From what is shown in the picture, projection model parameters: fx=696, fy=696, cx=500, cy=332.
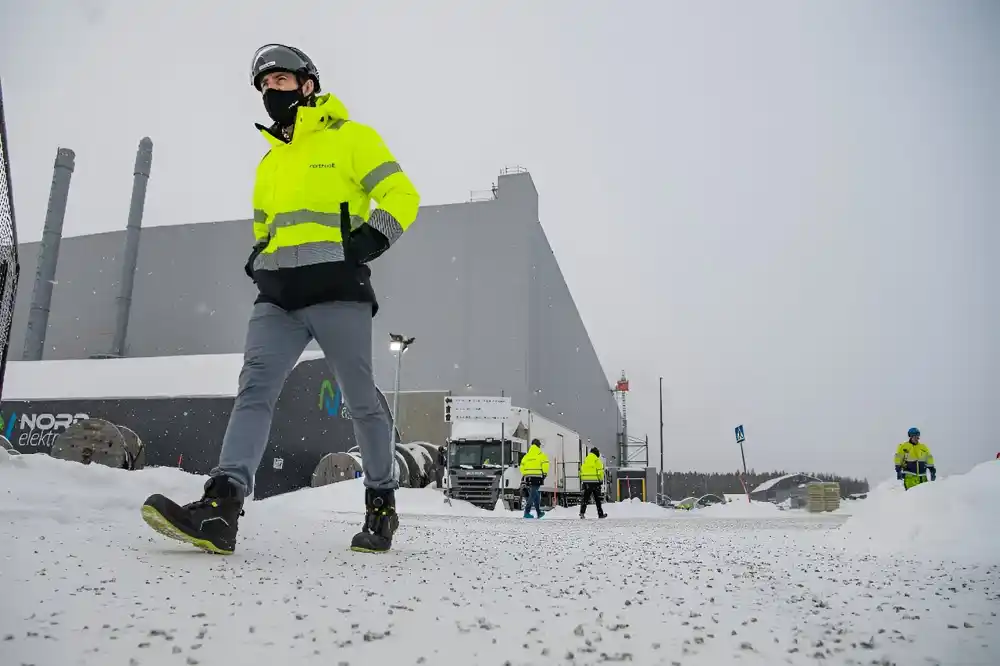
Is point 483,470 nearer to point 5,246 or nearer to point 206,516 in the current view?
point 5,246

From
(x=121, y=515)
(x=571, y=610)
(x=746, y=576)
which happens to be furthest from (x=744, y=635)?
(x=121, y=515)

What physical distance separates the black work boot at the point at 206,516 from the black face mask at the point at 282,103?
1654mm

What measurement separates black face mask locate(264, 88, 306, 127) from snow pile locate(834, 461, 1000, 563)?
388 cm

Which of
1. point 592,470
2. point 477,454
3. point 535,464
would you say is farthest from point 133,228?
point 592,470

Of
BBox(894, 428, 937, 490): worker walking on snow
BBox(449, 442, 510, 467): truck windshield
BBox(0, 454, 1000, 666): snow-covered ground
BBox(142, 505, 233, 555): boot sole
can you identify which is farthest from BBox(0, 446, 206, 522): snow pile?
BBox(449, 442, 510, 467): truck windshield

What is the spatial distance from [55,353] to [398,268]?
2121cm

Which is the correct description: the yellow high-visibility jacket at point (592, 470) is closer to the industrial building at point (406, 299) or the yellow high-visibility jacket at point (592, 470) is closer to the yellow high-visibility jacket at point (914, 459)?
the yellow high-visibility jacket at point (914, 459)

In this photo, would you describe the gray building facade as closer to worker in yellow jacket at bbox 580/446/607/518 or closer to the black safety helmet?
worker in yellow jacket at bbox 580/446/607/518

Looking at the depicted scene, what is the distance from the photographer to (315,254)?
10.0 ft

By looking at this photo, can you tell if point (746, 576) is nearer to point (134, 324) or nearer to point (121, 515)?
point (121, 515)

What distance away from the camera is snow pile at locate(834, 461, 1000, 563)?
3777 mm

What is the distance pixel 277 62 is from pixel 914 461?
1287 cm

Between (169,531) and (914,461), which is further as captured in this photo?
(914,461)

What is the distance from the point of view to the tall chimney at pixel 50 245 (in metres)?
35.1
